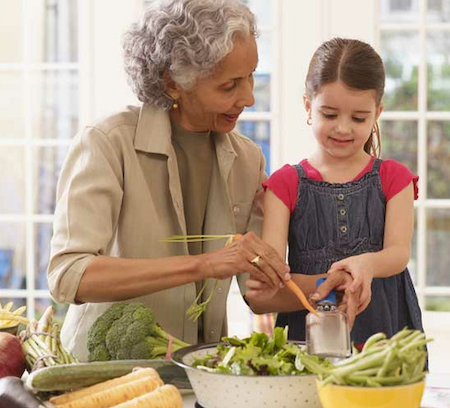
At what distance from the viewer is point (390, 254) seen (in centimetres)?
225

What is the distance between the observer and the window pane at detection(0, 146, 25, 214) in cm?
510

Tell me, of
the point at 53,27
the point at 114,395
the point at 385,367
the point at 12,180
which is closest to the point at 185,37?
the point at 114,395

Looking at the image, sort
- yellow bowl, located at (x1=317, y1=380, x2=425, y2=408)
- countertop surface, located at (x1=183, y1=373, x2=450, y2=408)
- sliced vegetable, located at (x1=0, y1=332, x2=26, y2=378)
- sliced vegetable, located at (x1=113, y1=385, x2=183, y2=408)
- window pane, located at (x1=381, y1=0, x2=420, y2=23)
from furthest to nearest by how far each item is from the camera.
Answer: window pane, located at (x1=381, y1=0, x2=420, y2=23) < sliced vegetable, located at (x1=0, y1=332, x2=26, y2=378) < countertop surface, located at (x1=183, y1=373, x2=450, y2=408) < sliced vegetable, located at (x1=113, y1=385, x2=183, y2=408) < yellow bowl, located at (x1=317, y1=380, x2=425, y2=408)

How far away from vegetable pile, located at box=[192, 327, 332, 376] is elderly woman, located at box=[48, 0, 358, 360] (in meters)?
0.33

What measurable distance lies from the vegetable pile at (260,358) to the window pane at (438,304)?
9.91 feet

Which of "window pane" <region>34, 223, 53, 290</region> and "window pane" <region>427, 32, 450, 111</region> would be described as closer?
"window pane" <region>427, 32, 450, 111</region>

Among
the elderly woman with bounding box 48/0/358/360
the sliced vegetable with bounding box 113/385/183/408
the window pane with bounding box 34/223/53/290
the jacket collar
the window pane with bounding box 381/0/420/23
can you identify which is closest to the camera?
the sliced vegetable with bounding box 113/385/183/408

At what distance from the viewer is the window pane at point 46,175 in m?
5.09

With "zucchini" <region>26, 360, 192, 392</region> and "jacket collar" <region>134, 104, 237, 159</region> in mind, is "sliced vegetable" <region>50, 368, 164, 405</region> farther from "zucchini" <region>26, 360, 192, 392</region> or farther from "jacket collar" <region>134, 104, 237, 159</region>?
"jacket collar" <region>134, 104, 237, 159</region>

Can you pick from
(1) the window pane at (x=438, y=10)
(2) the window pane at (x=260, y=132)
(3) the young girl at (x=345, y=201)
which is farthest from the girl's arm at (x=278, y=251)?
(1) the window pane at (x=438, y=10)

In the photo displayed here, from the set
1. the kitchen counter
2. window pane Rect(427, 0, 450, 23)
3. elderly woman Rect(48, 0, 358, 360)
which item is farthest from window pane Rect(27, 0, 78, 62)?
the kitchen counter

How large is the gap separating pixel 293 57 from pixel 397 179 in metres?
2.29

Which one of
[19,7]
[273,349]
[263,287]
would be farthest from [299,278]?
[19,7]

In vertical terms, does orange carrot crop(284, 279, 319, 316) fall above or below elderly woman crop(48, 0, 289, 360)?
below
